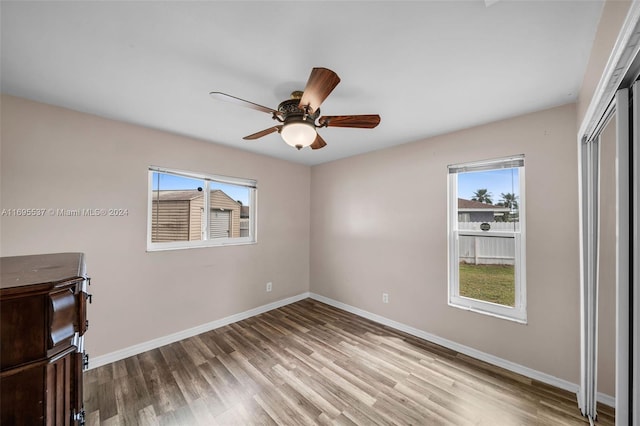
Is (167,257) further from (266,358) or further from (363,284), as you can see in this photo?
(363,284)

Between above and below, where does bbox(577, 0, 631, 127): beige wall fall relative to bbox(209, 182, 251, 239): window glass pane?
above

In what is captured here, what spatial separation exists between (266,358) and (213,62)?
8.63 feet

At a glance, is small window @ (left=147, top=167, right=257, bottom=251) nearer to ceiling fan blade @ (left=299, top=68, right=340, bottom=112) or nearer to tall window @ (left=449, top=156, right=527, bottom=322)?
ceiling fan blade @ (left=299, top=68, right=340, bottom=112)

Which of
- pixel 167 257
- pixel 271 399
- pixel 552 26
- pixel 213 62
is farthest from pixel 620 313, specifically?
pixel 167 257

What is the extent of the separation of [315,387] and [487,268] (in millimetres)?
2071

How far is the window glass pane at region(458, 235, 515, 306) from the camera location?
2.32 metres

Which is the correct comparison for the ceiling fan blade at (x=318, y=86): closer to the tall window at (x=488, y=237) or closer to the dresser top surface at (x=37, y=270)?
the dresser top surface at (x=37, y=270)

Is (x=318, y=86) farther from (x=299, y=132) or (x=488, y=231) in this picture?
(x=488, y=231)

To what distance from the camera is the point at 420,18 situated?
117 centimetres

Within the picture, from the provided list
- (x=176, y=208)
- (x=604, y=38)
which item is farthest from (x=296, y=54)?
(x=176, y=208)

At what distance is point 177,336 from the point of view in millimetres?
2705

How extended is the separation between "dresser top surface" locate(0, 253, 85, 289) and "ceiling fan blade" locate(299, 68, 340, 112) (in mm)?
1367

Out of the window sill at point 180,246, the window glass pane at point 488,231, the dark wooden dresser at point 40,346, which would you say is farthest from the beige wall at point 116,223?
the window glass pane at point 488,231

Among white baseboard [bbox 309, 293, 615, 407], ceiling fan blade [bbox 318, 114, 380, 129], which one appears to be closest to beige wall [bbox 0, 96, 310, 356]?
white baseboard [bbox 309, 293, 615, 407]
